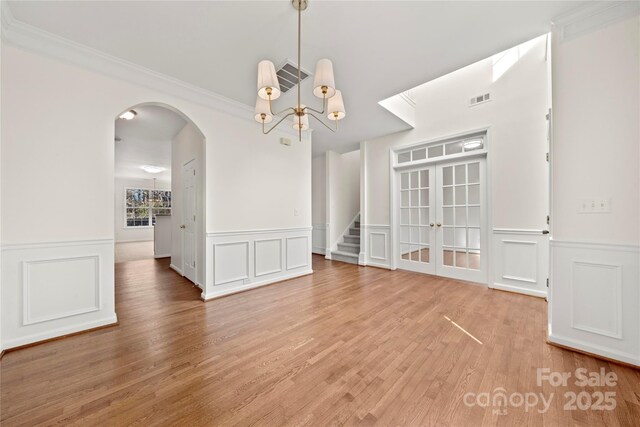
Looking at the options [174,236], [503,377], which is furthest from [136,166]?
[503,377]

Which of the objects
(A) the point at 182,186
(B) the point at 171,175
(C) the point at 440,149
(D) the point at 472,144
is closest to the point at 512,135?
(D) the point at 472,144

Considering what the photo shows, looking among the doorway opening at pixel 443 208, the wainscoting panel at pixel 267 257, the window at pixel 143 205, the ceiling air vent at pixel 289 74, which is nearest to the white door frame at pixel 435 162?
the doorway opening at pixel 443 208

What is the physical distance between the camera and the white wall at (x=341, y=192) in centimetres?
609

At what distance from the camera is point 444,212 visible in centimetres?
416

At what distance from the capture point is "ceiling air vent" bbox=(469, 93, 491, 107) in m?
3.65

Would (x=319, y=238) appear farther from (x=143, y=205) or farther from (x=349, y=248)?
(x=143, y=205)

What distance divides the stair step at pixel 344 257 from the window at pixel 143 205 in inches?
302

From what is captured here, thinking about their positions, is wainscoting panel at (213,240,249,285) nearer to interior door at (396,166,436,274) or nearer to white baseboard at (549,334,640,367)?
interior door at (396,166,436,274)

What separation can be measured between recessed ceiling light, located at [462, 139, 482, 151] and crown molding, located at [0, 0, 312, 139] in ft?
12.4

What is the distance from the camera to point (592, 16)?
6.28 feet

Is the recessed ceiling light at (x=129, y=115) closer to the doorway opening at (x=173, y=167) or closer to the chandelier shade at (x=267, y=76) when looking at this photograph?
the doorway opening at (x=173, y=167)

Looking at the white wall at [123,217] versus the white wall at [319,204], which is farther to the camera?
the white wall at [123,217]

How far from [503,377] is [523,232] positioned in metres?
2.46

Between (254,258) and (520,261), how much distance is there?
3.89 meters
